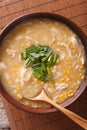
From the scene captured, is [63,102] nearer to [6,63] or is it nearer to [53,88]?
[53,88]

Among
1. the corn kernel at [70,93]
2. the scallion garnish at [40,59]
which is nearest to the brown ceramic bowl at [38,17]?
the corn kernel at [70,93]

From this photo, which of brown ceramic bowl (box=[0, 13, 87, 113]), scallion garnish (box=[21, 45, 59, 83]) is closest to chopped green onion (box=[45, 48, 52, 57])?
scallion garnish (box=[21, 45, 59, 83])

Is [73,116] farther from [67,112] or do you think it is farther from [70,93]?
[70,93]

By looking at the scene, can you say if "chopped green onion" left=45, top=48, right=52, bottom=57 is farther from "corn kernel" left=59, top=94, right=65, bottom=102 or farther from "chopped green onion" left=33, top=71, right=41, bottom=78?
"corn kernel" left=59, top=94, right=65, bottom=102

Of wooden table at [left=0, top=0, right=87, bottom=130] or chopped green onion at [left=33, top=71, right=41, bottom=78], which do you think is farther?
wooden table at [left=0, top=0, right=87, bottom=130]

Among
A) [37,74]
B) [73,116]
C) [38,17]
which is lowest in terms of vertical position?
[73,116]

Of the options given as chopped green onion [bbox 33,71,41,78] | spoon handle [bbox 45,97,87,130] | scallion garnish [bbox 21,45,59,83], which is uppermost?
scallion garnish [bbox 21,45,59,83]

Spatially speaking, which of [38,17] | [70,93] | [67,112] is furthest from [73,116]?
[38,17]
